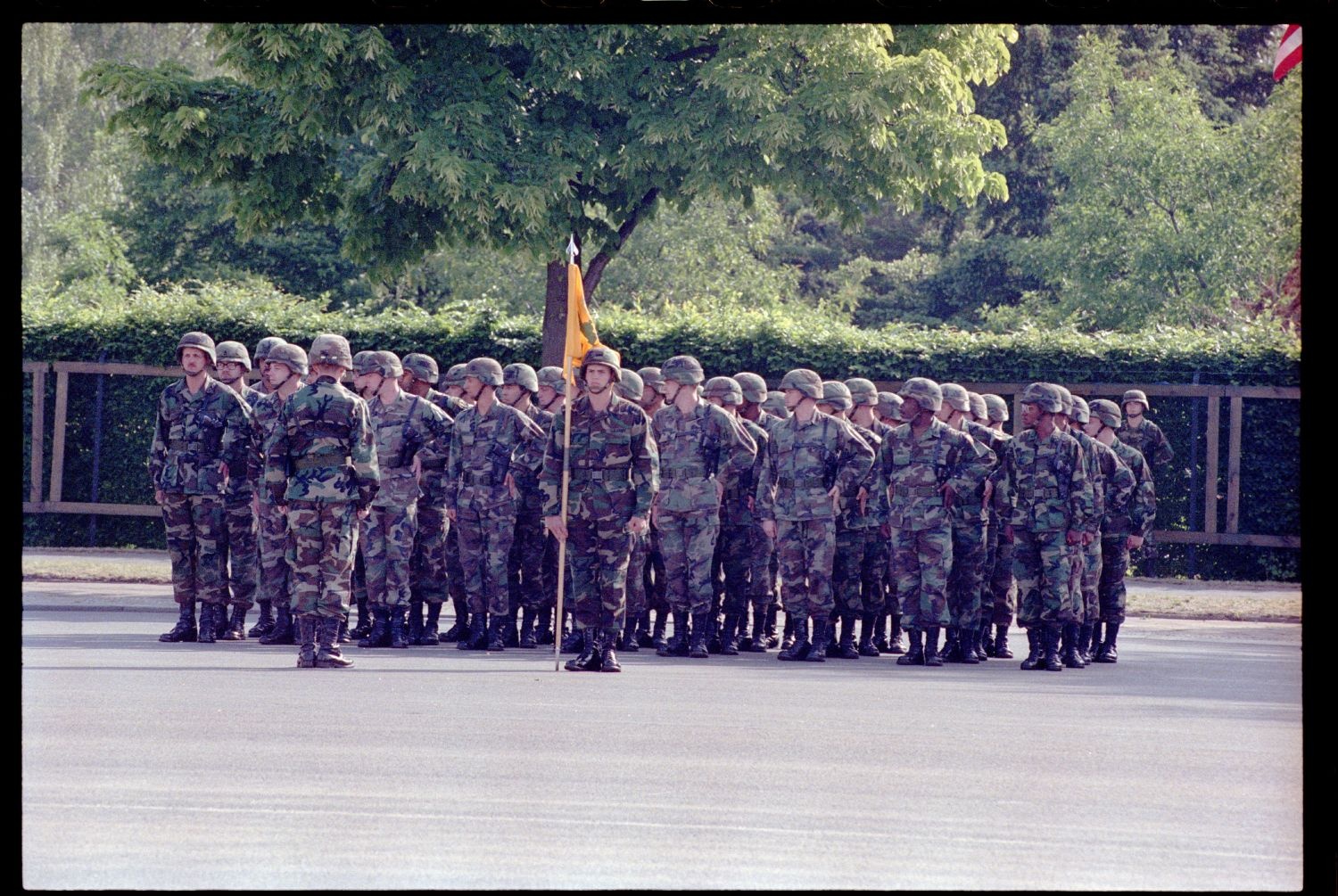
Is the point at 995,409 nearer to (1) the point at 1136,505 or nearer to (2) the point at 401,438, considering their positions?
(1) the point at 1136,505

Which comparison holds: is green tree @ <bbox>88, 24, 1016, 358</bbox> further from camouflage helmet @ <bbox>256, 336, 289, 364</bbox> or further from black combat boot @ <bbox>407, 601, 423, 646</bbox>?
black combat boot @ <bbox>407, 601, 423, 646</bbox>

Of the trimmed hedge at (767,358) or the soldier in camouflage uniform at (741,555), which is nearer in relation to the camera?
the soldier in camouflage uniform at (741,555)

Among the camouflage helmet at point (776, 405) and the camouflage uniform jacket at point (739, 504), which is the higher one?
the camouflage helmet at point (776, 405)

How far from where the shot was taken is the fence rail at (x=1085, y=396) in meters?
23.8

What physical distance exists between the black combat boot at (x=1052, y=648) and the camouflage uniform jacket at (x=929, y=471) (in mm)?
1329

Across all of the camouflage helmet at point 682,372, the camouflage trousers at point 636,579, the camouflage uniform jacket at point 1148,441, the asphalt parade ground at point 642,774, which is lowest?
the asphalt parade ground at point 642,774

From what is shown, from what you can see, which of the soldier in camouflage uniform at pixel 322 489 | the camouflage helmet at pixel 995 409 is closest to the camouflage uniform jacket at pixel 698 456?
the camouflage helmet at pixel 995 409

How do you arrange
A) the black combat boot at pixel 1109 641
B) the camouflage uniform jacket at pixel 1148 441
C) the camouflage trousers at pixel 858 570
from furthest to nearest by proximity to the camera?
the camouflage uniform jacket at pixel 1148 441
the camouflage trousers at pixel 858 570
the black combat boot at pixel 1109 641

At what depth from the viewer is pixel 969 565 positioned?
1686 centimetres

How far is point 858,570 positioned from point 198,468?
18.7 ft

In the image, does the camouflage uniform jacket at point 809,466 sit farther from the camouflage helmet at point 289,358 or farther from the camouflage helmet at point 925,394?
the camouflage helmet at point 289,358

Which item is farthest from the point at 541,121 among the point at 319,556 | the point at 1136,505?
the point at 319,556

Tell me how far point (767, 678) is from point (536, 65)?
9453 millimetres

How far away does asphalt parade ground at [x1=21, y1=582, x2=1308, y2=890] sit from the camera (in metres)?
8.01
